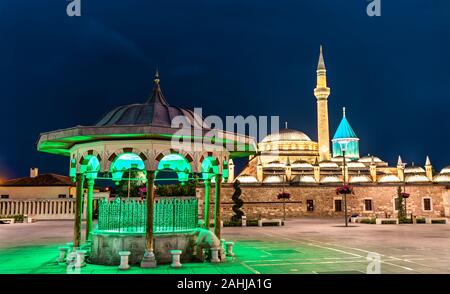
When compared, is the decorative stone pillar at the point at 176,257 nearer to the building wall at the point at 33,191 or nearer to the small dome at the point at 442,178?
the building wall at the point at 33,191

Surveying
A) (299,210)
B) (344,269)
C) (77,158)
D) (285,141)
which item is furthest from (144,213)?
(285,141)

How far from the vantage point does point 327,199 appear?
38.5 metres

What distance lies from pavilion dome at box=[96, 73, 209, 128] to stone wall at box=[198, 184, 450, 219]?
87.3 ft

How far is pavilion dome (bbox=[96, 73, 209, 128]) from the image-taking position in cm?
1050

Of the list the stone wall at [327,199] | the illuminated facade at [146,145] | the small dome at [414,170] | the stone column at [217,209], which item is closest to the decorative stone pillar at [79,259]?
the illuminated facade at [146,145]

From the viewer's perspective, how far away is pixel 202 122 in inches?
471

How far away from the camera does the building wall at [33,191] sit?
39562mm

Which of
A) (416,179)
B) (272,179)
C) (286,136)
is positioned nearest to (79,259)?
(272,179)

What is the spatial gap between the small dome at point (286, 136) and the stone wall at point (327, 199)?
1564 centimetres

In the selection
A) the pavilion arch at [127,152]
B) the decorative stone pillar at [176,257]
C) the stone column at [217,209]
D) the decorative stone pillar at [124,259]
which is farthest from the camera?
the stone column at [217,209]

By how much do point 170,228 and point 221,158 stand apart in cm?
250

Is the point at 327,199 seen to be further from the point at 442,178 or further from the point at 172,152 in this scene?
the point at 172,152

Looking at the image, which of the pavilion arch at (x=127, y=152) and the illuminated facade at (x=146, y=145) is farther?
the pavilion arch at (x=127, y=152)

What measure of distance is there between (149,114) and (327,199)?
31.1 metres
